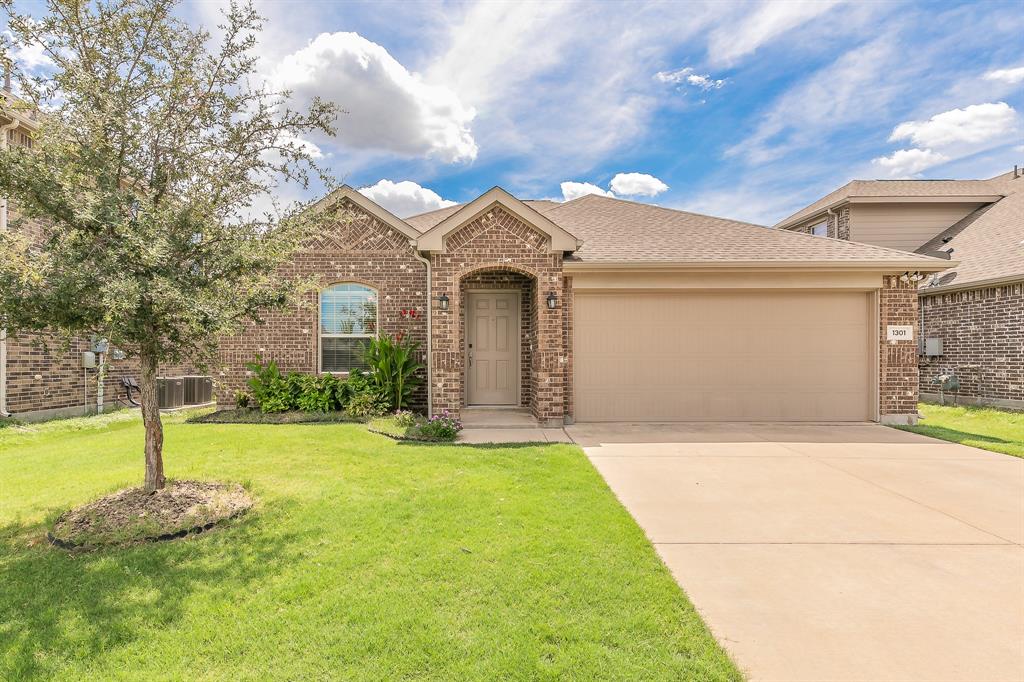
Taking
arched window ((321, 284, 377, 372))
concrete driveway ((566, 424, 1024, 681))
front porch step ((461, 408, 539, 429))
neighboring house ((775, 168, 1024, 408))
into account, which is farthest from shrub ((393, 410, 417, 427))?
neighboring house ((775, 168, 1024, 408))

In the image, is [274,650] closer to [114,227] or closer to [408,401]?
[114,227]

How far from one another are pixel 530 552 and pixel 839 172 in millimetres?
18942

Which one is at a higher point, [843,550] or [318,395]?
[318,395]

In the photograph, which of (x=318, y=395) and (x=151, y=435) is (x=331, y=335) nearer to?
(x=318, y=395)

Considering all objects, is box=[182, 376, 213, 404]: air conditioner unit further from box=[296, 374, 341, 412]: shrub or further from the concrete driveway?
the concrete driveway

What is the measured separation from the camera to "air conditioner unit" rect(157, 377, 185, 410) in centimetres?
1109

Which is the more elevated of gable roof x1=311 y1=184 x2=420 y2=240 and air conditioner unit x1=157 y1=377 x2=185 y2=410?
gable roof x1=311 y1=184 x2=420 y2=240

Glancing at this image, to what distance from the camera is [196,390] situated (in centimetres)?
1242

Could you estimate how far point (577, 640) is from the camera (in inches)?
92.7

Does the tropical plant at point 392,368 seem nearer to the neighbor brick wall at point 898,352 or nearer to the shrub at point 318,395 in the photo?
the shrub at point 318,395

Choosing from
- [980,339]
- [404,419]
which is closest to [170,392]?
[404,419]

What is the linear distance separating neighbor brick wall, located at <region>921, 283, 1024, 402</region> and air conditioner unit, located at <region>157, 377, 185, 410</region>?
1962 cm

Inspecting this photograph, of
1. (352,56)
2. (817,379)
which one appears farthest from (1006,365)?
(352,56)

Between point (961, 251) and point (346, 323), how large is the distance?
54.8 feet
